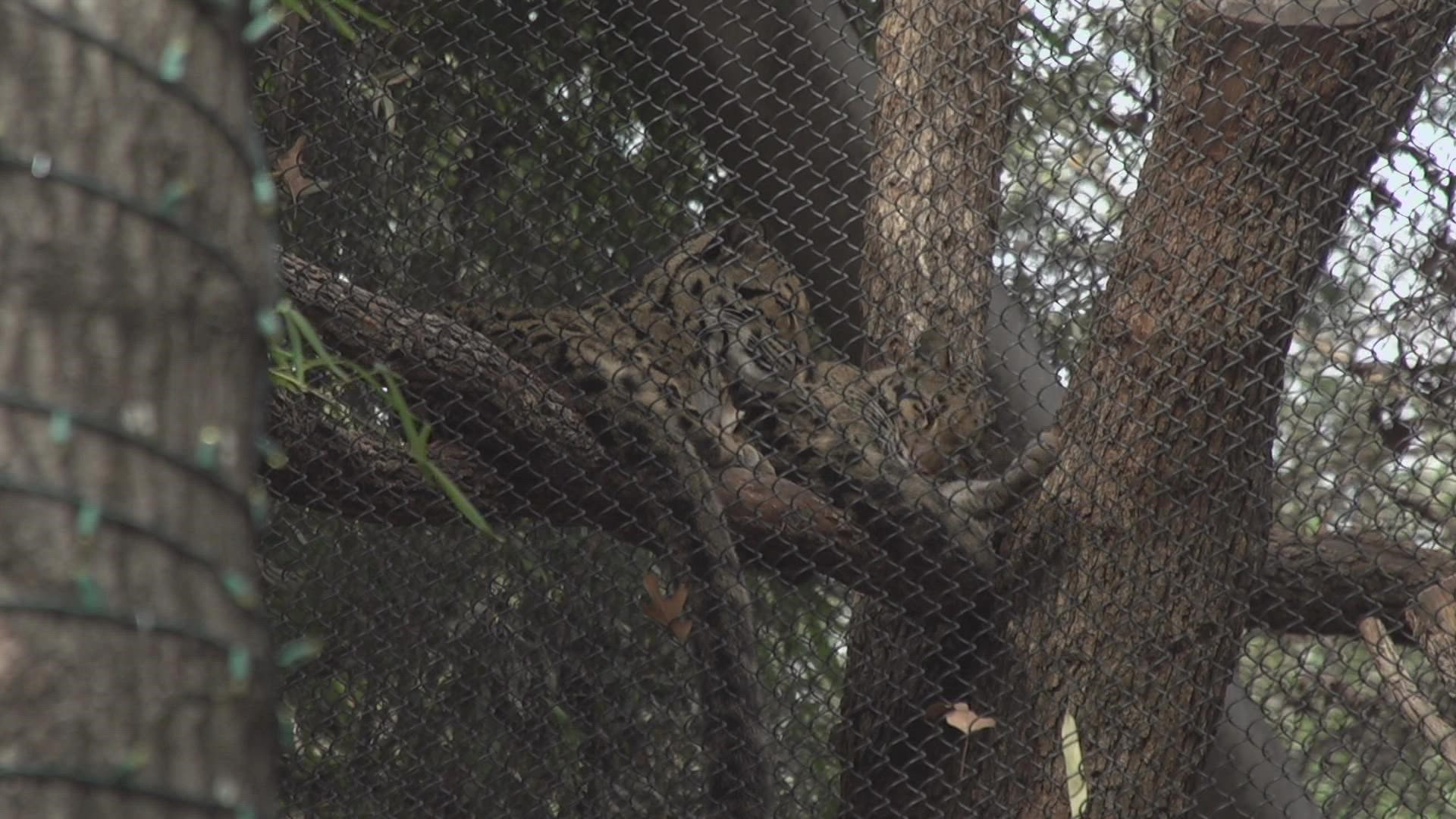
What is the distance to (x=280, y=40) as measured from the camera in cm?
273

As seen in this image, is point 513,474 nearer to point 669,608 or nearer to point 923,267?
point 669,608

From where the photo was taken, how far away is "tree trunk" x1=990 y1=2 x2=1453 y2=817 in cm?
228

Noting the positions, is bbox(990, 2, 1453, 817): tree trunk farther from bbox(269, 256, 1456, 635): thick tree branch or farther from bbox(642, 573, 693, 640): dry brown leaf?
bbox(642, 573, 693, 640): dry brown leaf

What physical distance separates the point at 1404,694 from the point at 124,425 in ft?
7.53

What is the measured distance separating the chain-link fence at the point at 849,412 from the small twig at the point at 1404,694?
12 mm

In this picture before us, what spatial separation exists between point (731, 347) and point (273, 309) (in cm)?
236

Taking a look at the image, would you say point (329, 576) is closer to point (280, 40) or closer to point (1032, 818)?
point (280, 40)

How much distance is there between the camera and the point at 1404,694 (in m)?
2.43

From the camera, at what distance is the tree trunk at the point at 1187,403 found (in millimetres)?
2277

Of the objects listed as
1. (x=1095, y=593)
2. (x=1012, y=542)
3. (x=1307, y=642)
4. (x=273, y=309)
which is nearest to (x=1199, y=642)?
(x=1095, y=593)

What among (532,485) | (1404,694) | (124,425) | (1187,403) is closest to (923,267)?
(1187,403)

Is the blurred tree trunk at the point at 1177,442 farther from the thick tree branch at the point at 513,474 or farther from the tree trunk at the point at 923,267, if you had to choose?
the thick tree branch at the point at 513,474

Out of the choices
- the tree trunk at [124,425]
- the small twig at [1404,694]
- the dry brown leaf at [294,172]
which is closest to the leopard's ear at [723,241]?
the dry brown leaf at [294,172]

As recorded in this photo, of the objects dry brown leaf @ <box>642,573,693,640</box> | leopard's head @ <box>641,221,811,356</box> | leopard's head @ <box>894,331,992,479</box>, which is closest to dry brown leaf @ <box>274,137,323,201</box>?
leopard's head @ <box>641,221,811,356</box>
